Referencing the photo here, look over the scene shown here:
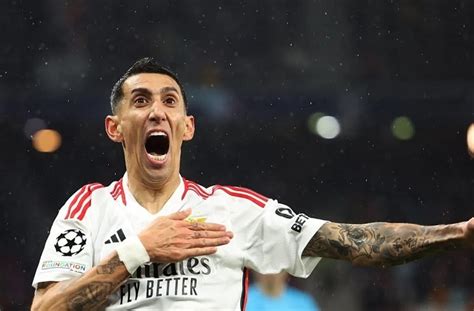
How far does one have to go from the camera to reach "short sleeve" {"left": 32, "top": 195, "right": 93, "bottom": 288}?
10.9ft

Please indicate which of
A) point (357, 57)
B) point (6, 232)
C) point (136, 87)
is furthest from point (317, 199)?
point (136, 87)

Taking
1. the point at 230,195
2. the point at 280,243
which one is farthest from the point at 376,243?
the point at 230,195

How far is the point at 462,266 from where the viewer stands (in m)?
8.11

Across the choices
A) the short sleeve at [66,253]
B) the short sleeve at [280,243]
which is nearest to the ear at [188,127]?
the short sleeve at [280,243]

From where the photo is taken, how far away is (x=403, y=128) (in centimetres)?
917

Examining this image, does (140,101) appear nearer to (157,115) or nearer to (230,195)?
(157,115)

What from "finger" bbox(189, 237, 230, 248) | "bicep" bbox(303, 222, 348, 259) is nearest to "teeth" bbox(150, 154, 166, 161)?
"finger" bbox(189, 237, 230, 248)

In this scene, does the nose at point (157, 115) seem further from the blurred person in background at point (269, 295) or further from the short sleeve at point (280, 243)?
the blurred person in background at point (269, 295)

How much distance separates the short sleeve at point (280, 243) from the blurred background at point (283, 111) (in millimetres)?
4048

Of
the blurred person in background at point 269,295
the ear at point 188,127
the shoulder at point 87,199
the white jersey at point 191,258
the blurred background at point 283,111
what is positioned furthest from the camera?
the blurred background at point 283,111

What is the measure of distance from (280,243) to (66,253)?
68 cm

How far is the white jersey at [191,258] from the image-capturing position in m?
3.31

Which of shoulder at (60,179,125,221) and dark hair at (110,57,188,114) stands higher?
dark hair at (110,57,188,114)

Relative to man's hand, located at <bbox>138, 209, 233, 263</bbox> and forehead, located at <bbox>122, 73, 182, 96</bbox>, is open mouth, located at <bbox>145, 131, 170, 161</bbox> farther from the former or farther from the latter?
man's hand, located at <bbox>138, 209, 233, 263</bbox>
